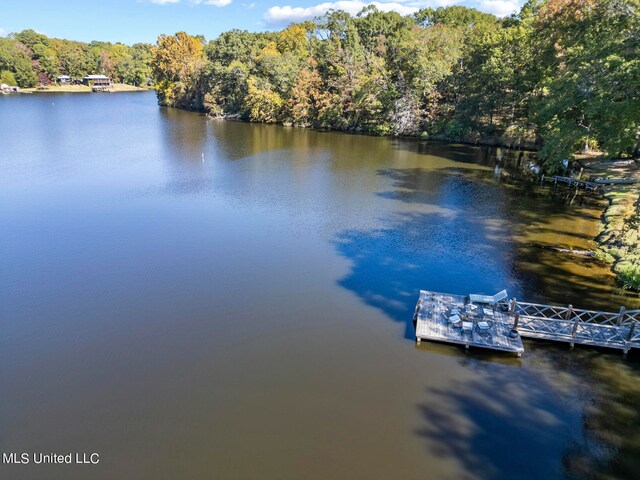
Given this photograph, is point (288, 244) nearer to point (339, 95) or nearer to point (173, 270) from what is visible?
point (173, 270)

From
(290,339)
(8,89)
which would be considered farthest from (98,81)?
(290,339)

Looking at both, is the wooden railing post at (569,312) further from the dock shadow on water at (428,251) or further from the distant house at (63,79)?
the distant house at (63,79)

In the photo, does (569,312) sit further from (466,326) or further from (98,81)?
(98,81)

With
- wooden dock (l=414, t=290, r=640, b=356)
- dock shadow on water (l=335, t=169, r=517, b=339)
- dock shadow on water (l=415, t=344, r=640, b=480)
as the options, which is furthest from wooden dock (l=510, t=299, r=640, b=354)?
dock shadow on water (l=335, t=169, r=517, b=339)

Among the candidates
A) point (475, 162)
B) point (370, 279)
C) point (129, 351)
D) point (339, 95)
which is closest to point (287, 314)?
point (370, 279)

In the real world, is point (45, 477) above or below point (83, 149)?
below

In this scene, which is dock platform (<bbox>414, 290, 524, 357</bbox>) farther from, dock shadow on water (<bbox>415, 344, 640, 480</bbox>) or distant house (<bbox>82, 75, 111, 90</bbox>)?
distant house (<bbox>82, 75, 111, 90</bbox>)
